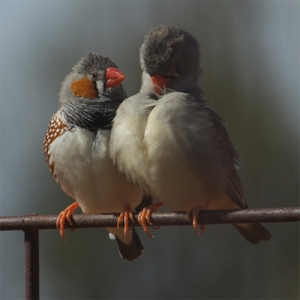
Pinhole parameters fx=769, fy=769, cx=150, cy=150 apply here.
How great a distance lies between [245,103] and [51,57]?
70.8 inches

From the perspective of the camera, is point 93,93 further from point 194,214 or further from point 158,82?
point 194,214

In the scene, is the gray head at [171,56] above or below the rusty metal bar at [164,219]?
above

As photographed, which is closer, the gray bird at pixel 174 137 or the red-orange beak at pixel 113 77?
the gray bird at pixel 174 137

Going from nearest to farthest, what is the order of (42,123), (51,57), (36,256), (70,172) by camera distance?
(36,256) < (70,172) < (42,123) < (51,57)

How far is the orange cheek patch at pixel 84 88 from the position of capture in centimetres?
279

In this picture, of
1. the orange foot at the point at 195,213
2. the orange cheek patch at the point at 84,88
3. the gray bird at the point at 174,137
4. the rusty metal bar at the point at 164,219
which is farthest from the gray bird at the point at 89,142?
the rusty metal bar at the point at 164,219

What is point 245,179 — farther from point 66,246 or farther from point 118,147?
point 118,147

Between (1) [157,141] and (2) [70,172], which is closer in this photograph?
(1) [157,141]

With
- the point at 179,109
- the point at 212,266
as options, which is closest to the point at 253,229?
the point at 179,109

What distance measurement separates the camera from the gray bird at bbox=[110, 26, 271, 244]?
241 centimetres

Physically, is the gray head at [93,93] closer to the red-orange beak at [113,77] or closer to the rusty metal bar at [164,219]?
the red-orange beak at [113,77]

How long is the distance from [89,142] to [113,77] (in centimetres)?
25

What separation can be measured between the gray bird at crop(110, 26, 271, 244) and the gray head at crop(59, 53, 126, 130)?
155 millimetres

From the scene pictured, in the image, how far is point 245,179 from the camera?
6.34 metres
